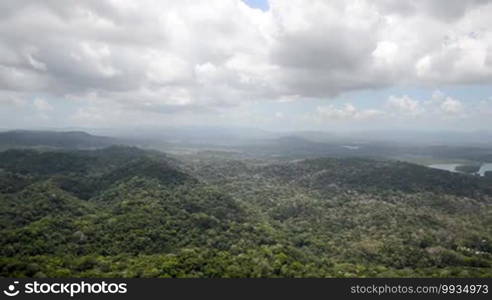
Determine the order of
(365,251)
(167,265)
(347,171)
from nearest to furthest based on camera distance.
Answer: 1. (167,265)
2. (365,251)
3. (347,171)

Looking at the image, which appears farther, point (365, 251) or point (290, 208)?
point (290, 208)

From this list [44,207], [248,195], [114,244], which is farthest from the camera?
[248,195]

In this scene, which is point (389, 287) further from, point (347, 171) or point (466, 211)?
point (347, 171)

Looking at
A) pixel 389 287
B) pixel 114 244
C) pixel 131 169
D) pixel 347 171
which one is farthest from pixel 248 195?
pixel 389 287

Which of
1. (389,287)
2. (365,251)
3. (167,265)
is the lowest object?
(365,251)
